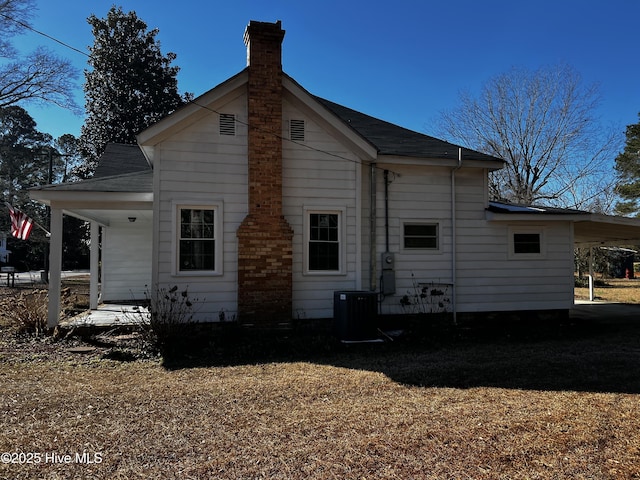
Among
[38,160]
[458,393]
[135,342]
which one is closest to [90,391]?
[135,342]

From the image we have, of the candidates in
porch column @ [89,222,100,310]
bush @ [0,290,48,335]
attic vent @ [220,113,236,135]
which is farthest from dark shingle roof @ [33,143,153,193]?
bush @ [0,290,48,335]

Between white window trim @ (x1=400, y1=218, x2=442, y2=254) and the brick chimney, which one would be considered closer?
the brick chimney

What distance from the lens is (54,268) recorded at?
8695 mm

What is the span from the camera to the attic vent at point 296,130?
9094mm

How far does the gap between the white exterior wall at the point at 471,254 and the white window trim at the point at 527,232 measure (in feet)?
0.11

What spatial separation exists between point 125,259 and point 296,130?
730 cm

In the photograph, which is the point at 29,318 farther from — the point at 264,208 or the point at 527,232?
the point at 527,232

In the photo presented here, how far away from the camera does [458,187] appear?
10211mm

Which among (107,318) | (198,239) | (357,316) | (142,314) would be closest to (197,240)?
(198,239)

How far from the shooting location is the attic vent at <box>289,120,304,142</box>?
909cm

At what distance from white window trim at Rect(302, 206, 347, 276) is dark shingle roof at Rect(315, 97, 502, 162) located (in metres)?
1.60

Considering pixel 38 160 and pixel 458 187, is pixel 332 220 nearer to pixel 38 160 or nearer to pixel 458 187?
pixel 458 187

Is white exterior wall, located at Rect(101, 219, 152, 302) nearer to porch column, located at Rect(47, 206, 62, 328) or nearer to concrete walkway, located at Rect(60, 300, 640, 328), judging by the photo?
concrete walkway, located at Rect(60, 300, 640, 328)

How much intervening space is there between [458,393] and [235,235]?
5.06 meters
